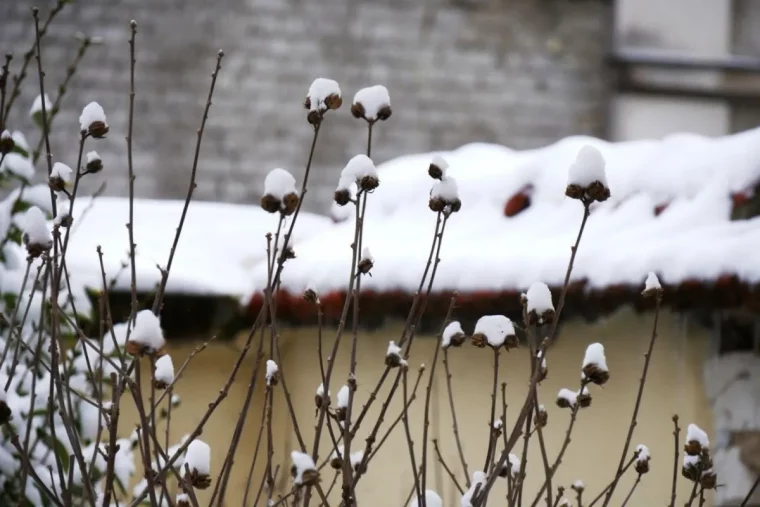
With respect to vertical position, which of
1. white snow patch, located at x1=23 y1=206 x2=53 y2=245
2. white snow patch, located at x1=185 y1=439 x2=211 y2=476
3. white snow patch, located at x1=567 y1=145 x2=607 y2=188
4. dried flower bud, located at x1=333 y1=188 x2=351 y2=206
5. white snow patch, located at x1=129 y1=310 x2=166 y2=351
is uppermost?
white snow patch, located at x1=567 y1=145 x2=607 y2=188

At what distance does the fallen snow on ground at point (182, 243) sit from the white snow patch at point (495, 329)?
5.94 feet

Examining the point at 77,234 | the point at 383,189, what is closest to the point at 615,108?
the point at 383,189

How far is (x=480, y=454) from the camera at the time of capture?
9.27ft

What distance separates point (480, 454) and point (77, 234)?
204 centimetres

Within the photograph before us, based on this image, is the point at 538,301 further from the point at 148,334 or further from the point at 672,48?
the point at 672,48

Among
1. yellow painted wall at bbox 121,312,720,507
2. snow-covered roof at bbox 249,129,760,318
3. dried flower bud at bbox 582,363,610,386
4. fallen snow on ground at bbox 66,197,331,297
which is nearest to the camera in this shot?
dried flower bud at bbox 582,363,610,386

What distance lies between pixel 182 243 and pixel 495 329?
2732 millimetres

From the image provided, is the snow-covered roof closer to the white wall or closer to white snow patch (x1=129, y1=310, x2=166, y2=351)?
white snow patch (x1=129, y1=310, x2=166, y2=351)

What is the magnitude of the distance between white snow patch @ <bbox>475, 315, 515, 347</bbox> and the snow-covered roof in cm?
105

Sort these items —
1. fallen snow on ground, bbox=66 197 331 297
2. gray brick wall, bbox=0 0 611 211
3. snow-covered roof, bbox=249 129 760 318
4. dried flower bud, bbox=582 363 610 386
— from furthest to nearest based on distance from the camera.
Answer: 1. gray brick wall, bbox=0 0 611 211
2. fallen snow on ground, bbox=66 197 331 297
3. snow-covered roof, bbox=249 129 760 318
4. dried flower bud, bbox=582 363 610 386

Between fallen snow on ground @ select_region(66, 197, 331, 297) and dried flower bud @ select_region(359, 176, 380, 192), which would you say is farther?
fallen snow on ground @ select_region(66, 197, 331, 297)

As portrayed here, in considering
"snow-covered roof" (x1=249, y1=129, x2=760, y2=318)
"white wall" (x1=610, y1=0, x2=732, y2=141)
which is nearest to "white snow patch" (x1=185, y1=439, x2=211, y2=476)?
"snow-covered roof" (x1=249, y1=129, x2=760, y2=318)

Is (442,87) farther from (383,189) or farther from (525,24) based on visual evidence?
(383,189)

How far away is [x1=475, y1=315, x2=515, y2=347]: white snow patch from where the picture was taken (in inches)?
55.9
